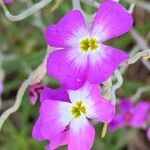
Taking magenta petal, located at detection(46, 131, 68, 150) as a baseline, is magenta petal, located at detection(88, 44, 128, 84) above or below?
above

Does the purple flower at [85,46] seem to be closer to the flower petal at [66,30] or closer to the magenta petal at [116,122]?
the flower petal at [66,30]

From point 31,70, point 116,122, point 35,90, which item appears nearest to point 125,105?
point 116,122

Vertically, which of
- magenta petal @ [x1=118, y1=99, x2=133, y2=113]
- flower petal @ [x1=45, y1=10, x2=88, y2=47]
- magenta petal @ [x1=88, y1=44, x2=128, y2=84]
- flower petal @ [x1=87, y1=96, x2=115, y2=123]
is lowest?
magenta petal @ [x1=118, y1=99, x2=133, y2=113]

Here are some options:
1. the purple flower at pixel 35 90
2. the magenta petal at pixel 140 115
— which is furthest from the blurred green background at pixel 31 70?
the purple flower at pixel 35 90

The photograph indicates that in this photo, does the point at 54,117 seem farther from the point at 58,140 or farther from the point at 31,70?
the point at 31,70

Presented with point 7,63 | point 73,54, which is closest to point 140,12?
point 7,63

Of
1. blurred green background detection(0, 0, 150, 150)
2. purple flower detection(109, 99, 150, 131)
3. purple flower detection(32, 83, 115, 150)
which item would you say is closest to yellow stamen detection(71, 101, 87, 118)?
purple flower detection(32, 83, 115, 150)

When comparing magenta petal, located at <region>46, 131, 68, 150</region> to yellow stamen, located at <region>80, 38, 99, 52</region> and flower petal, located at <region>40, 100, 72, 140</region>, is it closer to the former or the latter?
flower petal, located at <region>40, 100, 72, 140</region>
